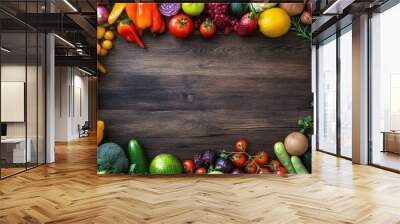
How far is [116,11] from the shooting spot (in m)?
5.51

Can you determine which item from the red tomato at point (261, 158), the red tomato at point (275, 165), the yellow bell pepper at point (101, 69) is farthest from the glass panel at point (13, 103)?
the red tomato at point (275, 165)

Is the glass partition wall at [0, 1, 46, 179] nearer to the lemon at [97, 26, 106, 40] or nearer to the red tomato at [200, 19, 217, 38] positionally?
the lemon at [97, 26, 106, 40]

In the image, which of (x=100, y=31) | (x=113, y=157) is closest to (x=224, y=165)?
(x=113, y=157)

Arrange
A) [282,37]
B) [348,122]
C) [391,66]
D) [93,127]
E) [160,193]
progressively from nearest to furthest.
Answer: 1. [160,193]
2. [282,37]
3. [391,66]
4. [348,122]
5. [93,127]

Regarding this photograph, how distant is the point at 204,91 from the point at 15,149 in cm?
296

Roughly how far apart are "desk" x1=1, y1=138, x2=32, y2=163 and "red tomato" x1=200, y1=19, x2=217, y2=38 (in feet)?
10.3

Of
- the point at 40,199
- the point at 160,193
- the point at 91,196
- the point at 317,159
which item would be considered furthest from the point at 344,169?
the point at 40,199

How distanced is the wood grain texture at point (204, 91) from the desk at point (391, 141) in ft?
5.60

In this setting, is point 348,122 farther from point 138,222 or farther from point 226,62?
point 138,222

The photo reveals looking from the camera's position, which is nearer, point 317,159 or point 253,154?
point 253,154

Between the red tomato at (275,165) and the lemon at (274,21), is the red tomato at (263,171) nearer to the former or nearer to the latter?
the red tomato at (275,165)

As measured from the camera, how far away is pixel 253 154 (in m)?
5.64

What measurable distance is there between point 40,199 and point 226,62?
2.99 m

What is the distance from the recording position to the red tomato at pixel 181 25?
554cm
